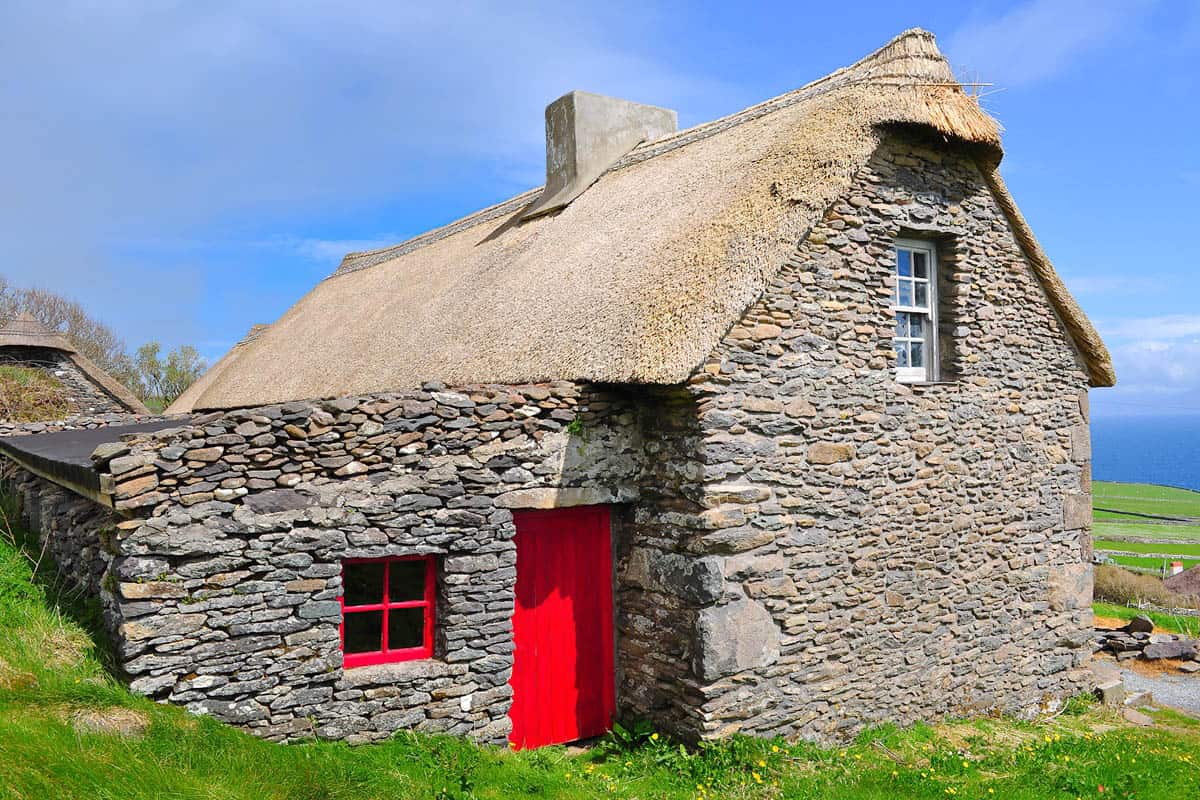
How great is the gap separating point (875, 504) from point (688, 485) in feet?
6.74

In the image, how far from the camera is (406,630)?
6.95 meters

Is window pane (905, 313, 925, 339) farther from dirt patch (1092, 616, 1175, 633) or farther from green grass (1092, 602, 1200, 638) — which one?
dirt patch (1092, 616, 1175, 633)

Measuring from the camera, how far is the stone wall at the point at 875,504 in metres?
6.88

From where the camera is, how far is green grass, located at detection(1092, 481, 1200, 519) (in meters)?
63.0

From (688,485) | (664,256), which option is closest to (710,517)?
(688,485)

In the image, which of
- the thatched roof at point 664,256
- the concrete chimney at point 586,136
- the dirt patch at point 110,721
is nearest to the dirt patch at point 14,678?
the dirt patch at point 110,721

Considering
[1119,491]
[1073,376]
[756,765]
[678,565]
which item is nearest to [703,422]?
[678,565]

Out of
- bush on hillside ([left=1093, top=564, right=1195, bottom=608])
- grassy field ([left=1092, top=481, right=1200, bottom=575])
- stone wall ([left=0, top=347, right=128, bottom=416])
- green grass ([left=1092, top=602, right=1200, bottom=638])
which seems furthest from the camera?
grassy field ([left=1092, top=481, right=1200, bottom=575])

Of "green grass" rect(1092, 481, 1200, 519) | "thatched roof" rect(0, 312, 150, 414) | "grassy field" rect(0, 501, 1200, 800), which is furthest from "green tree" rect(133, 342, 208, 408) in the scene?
"green grass" rect(1092, 481, 1200, 519)

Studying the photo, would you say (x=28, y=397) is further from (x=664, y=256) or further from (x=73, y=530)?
(x=664, y=256)

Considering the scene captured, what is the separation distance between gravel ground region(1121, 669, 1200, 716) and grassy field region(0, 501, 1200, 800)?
2390mm

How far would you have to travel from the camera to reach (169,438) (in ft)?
18.5

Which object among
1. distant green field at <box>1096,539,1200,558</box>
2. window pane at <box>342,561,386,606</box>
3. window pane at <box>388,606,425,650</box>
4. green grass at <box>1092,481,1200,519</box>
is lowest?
green grass at <box>1092,481,1200,519</box>

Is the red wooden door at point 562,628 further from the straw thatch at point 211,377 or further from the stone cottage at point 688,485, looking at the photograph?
the straw thatch at point 211,377
